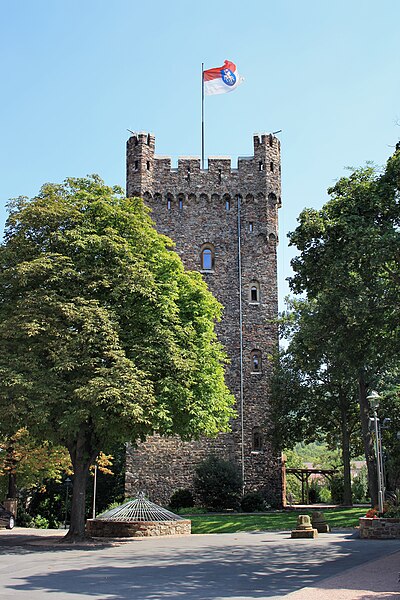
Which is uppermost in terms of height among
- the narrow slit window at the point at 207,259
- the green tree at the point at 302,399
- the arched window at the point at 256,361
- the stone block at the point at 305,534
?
the narrow slit window at the point at 207,259

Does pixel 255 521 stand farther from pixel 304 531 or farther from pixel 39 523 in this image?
pixel 39 523

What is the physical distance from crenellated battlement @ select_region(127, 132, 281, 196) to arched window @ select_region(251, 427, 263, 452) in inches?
548

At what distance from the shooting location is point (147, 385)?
21281 mm

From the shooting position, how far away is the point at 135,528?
23.3 metres

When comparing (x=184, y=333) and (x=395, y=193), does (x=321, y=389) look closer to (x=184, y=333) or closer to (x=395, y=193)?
(x=184, y=333)

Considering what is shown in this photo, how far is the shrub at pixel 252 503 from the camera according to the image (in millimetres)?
33969

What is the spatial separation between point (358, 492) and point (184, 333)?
34.2 m

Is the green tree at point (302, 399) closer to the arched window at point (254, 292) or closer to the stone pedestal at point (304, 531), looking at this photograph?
the arched window at point (254, 292)

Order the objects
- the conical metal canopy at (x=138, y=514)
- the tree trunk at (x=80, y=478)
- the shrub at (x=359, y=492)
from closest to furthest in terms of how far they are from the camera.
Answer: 1. the tree trunk at (x=80, y=478)
2. the conical metal canopy at (x=138, y=514)
3. the shrub at (x=359, y=492)

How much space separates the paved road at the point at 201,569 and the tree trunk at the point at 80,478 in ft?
4.08

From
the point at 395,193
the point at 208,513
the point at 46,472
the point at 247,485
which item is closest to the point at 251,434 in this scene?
the point at 247,485

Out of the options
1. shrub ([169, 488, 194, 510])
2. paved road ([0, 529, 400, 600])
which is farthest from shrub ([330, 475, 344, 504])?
paved road ([0, 529, 400, 600])

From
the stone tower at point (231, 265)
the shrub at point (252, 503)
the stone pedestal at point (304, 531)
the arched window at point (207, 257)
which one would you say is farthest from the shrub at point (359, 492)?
the stone pedestal at point (304, 531)

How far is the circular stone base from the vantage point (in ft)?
76.3
